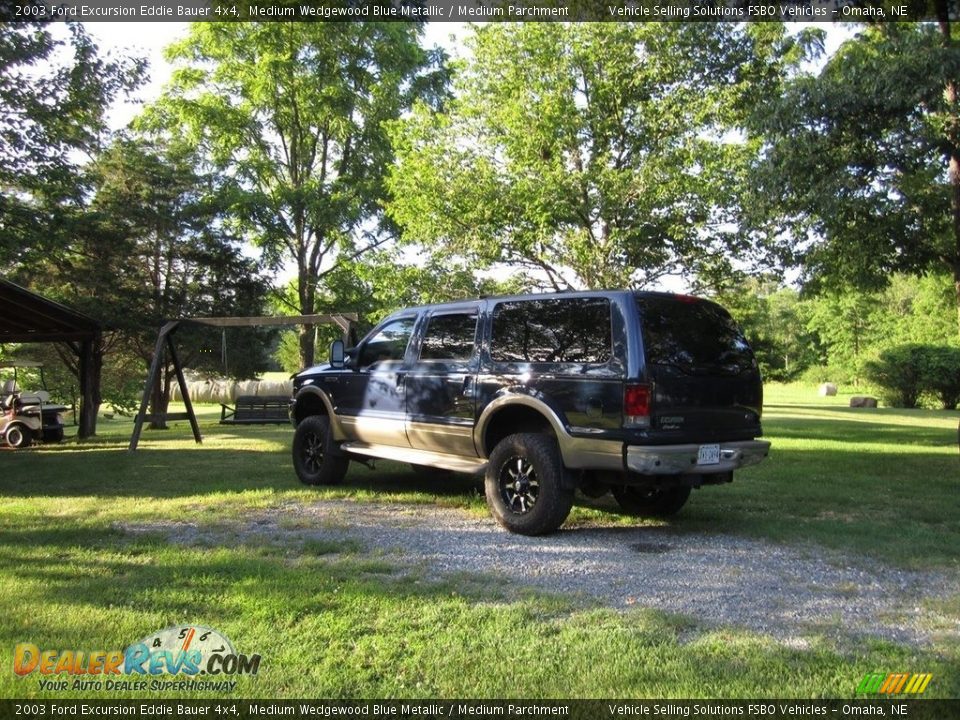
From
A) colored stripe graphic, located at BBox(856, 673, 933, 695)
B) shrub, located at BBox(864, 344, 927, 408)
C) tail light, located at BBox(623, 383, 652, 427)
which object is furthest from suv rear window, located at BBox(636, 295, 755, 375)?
shrub, located at BBox(864, 344, 927, 408)

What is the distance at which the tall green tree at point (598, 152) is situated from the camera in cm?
1459

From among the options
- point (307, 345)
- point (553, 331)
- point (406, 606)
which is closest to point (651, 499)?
point (553, 331)

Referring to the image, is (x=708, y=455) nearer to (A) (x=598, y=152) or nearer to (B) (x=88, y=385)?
(A) (x=598, y=152)

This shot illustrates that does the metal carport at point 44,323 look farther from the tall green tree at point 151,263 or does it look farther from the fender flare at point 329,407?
the fender flare at point 329,407

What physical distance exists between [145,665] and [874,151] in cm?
1070

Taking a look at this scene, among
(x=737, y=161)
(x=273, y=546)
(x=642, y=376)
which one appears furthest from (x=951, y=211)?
(x=273, y=546)

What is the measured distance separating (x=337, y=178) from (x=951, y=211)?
59.4 feet

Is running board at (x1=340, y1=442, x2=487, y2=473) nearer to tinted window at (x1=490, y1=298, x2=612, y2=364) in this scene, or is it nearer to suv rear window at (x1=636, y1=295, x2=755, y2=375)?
tinted window at (x1=490, y1=298, x2=612, y2=364)

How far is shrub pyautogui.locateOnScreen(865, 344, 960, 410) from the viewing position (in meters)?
29.4

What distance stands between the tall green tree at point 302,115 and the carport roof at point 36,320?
8.31 meters

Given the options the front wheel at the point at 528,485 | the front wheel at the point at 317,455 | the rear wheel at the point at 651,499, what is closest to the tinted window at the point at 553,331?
the front wheel at the point at 528,485

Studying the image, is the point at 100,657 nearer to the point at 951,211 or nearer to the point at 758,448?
the point at 758,448

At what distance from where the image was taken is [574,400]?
243 inches

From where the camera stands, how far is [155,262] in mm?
22094
